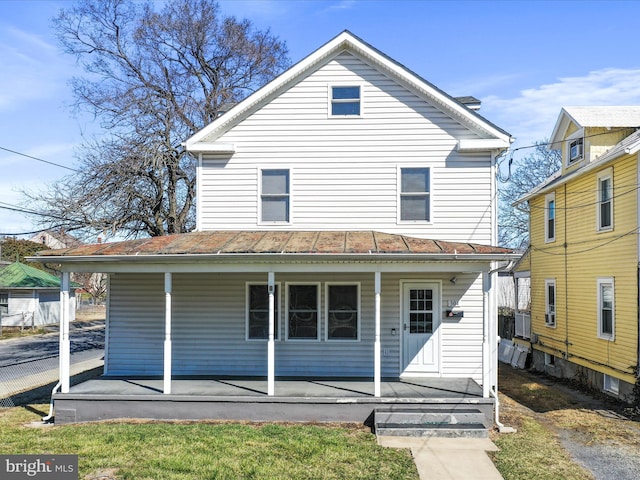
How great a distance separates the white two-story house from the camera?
40.9 ft

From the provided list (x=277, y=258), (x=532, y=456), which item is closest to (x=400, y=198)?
(x=277, y=258)

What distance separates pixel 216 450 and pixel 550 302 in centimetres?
1408

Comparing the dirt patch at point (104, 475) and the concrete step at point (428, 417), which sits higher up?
the concrete step at point (428, 417)

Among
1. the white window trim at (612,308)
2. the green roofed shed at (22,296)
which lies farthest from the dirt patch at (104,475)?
the green roofed shed at (22,296)

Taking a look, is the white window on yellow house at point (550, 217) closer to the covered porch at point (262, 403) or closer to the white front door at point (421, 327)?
the white front door at point (421, 327)

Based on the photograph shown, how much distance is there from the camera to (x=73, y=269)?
1097 centimetres

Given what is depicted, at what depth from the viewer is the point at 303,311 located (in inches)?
500

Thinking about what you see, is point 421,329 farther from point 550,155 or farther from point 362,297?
point 550,155

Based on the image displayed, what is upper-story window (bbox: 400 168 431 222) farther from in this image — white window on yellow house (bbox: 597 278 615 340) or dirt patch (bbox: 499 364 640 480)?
white window on yellow house (bbox: 597 278 615 340)

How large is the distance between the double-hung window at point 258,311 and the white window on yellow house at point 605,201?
8938 millimetres

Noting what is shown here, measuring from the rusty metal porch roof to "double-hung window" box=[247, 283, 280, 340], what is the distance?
138 centimetres

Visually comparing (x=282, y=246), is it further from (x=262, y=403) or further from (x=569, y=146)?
(x=569, y=146)

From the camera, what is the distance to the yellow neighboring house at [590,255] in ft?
42.6

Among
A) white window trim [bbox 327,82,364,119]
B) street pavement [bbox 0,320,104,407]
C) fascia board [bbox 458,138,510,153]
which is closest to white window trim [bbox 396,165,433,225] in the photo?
fascia board [bbox 458,138,510,153]
